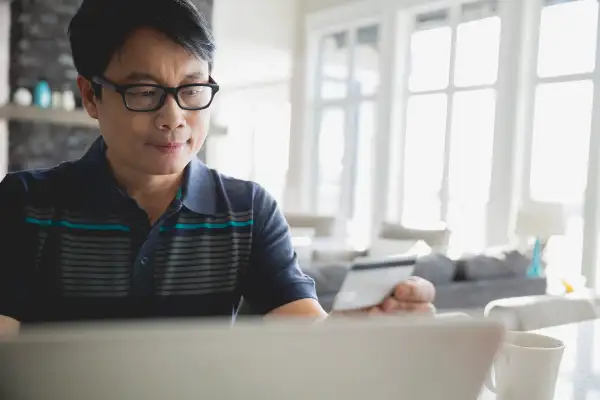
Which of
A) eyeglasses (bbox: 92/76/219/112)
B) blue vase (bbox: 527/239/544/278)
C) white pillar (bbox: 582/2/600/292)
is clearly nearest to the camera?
eyeglasses (bbox: 92/76/219/112)

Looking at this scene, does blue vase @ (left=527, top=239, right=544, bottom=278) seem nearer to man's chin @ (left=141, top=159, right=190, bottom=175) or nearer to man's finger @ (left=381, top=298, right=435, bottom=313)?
man's finger @ (left=381, top=298, right=435, bottom=313)

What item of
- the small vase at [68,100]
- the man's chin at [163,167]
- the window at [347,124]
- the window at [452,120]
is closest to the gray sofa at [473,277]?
the man's chin at [163,167]

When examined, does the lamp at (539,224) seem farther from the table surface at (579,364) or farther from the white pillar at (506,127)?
the table surface at (579,364)

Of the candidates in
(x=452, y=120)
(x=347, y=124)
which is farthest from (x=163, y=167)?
(x=347, y=124)

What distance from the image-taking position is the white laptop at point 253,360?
46cm

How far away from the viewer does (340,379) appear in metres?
0.52

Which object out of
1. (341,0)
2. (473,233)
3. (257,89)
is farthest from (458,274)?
(257,89)

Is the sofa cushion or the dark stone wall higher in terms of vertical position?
the dark stone wall

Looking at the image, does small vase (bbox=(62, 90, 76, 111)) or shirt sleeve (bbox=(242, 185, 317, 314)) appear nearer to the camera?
shirt sleeve (bbox=(242, 185, 317, 314))

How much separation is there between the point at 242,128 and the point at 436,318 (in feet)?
35.4

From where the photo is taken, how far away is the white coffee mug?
0.80m

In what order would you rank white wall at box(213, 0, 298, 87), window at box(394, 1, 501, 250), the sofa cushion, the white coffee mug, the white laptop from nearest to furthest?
1. the white laptop
2. the white coffee mug
3. the sofa cushion
4. window at box(394, 1, 501, 250)
5. white wall at box(213, 0, 298, 87)

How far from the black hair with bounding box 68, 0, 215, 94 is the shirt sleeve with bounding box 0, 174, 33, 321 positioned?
23 cm

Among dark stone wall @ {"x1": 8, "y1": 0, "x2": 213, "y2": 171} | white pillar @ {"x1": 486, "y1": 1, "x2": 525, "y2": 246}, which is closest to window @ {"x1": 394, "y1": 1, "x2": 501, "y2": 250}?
white pillar @ {"x1": 486, "y1": 1, "x2": 525, "y2": 246}
